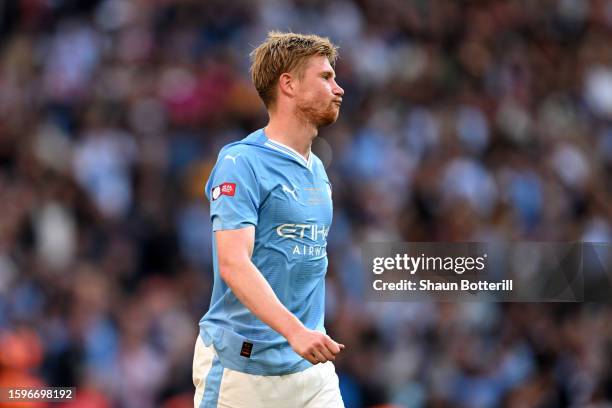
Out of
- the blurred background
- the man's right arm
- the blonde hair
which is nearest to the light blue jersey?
the man's right arm

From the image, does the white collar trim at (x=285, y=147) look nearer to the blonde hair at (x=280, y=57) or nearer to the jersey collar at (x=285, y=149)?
the jersey collar at (x=285, y=149)

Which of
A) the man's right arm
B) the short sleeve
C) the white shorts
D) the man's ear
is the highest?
the man's ear

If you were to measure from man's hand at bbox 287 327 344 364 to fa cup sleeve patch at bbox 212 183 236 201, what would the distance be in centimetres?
64

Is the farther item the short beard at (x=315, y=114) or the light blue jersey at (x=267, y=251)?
the short beard at (x=315, y=114)

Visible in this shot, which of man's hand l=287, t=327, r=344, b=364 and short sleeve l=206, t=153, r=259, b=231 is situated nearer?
man's hand l=287, t=327, r=344, b=364

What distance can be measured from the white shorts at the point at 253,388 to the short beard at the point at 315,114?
3.03ft

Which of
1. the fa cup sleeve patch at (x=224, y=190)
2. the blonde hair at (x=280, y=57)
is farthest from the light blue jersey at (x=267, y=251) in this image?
the blonde hair at (x=280, y=57)

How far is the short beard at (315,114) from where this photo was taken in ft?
14.6

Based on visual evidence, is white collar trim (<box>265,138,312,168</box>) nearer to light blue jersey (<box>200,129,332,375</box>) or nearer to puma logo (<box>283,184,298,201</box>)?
light blue jersey (<box>200,129,332,375</box>)

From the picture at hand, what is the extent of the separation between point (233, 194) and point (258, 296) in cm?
43

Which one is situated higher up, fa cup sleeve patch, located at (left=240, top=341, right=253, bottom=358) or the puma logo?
the puma logo

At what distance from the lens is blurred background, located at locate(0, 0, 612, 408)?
884 cm

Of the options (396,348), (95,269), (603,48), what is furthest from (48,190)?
(603,48)

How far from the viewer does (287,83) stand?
4.46 meters
